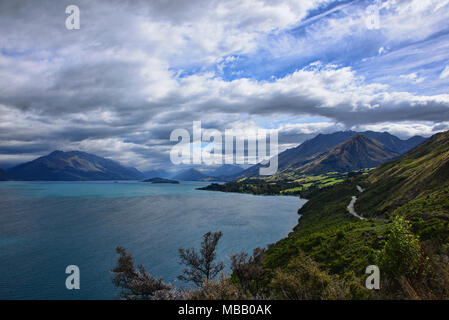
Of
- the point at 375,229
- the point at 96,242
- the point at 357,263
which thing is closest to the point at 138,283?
the point at 357,263

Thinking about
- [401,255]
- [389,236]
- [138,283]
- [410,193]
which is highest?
[401,255]

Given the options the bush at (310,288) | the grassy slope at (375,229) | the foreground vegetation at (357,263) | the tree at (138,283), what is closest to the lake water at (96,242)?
the tree at (138,283)

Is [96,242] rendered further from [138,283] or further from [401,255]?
[401,255]

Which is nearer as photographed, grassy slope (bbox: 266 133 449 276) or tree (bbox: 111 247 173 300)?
grassy slope (bbox: 266 133 449 276)

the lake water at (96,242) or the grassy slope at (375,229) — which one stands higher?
the grassy slope at (375,229)

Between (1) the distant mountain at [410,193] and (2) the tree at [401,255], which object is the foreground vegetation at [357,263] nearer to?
(2) the tree at [401,255]

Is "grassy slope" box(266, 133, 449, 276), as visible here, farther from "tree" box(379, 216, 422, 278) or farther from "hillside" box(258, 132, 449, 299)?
"tree" box(379, 216, 422, 278)

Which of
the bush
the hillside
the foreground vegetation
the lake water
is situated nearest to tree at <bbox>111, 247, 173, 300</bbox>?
the foreground vegetation

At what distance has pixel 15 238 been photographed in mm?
74250

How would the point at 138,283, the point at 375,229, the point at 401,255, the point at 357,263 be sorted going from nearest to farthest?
the point at 401,255, the point at 357,263, the point at 138,283, the point at 375,229
